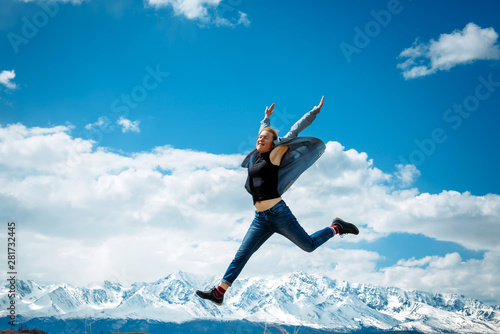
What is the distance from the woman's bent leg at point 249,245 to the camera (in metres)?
6.92

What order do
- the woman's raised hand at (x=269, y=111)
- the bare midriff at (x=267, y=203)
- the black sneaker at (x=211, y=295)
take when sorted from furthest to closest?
the woman's raised hand at (x=269, y=111)
the black sneaker at (x=211, y=295)
the bare midriff at (x=267, y=203)

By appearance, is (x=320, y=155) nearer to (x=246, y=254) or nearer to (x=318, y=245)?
(x=318, y=245)

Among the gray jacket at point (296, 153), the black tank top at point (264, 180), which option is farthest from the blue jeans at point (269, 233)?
the gray jacket at point (296, 153)

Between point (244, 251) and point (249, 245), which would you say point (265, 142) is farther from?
point (244, 251)

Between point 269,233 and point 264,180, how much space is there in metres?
0.87

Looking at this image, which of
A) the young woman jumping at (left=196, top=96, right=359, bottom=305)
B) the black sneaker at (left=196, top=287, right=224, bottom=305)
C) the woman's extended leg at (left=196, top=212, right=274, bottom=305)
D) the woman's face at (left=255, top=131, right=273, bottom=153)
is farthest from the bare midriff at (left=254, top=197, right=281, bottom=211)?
the black sneaker at (left=196, top=287, right=224, bottom=305)

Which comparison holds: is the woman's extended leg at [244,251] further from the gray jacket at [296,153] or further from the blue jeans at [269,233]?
the gray jacket at [296,153]

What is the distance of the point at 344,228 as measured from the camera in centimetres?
771

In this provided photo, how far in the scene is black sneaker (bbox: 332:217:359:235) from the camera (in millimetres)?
7695

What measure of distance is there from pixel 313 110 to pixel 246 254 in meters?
2.46

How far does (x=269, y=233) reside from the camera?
6988mm

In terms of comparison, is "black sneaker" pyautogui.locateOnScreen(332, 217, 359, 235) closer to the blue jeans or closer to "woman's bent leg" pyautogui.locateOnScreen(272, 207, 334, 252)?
"woman's bent leg" pyautogui.locateOnScreen(272, 207, 334, 252)

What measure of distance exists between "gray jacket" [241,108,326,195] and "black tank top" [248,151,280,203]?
0.12 metres

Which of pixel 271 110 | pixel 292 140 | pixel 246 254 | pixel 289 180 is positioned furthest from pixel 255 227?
pixel 271 110
